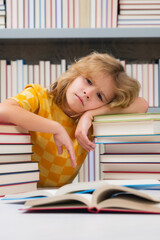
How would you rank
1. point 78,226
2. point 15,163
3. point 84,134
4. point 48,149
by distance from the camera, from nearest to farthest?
point 78,226 → point 15,163 → point 84,134 → point 48,149

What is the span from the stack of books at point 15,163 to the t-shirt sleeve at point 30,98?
0.19m

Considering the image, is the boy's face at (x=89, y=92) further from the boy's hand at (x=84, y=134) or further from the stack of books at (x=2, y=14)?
the stack of books at (x=2, y=14)

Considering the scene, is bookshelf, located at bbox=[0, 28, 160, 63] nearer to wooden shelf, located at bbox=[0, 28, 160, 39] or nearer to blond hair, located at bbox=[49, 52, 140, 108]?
wooden shelf, located at bbox=[0, 28, 160, 39]

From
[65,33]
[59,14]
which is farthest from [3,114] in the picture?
[59,14]


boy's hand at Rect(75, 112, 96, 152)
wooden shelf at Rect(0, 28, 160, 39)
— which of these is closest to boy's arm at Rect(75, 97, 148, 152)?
boy's hand at Rect(75, 112, 96, 152)

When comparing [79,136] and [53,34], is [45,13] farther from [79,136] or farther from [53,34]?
[79,136]

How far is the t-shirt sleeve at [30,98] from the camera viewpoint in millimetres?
1104

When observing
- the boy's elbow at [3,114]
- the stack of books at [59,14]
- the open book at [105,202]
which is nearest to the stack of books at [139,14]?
the stack of books at [59,14]

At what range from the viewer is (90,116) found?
1171 mm

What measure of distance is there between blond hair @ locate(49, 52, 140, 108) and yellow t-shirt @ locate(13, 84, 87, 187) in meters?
0.05

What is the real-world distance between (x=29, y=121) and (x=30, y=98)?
0.19 meters

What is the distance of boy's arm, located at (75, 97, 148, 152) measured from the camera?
109 cm

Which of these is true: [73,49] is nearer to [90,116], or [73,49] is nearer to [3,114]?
[90,116]

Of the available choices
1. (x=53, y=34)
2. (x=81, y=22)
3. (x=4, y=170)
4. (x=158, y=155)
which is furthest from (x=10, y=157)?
(x=81, y=22)
